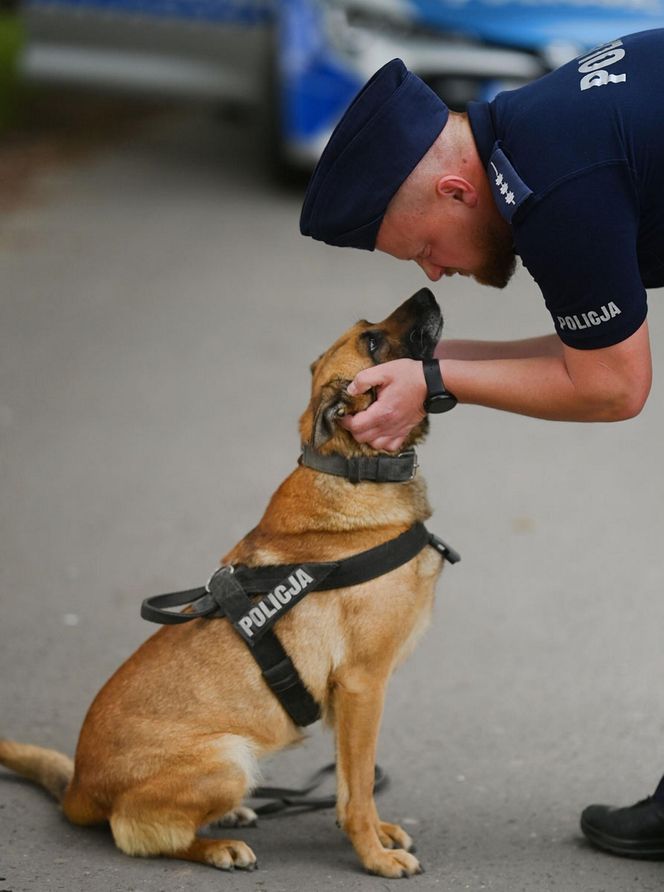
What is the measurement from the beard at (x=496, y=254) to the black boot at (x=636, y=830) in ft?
4.67

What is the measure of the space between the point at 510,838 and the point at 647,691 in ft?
3.41

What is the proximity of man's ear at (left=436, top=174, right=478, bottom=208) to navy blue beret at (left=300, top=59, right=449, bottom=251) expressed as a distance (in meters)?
0.08

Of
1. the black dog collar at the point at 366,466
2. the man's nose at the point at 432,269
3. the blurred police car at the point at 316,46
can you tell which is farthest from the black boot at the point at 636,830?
the blurred police car at the point at 316,46

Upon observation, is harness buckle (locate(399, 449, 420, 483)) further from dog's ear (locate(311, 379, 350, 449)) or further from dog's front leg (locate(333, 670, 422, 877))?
dog's front leg (locate(333, 670, 422, 877))

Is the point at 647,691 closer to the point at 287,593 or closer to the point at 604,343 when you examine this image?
the point at 287,593

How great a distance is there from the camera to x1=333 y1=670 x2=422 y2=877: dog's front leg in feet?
11.6

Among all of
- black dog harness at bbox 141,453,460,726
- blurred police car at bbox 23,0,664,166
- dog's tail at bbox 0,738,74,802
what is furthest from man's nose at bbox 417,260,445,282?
blurred police car at bbox 23,0,664,166

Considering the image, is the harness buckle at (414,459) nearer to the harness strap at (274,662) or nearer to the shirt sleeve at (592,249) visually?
the harness strap at (274,662)

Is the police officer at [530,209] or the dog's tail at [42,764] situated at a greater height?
the police officer at [530,209]

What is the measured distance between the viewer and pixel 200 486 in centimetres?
639

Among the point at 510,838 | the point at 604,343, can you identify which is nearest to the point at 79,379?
the point at 510,838

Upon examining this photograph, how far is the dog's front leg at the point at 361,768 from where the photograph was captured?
139 inches

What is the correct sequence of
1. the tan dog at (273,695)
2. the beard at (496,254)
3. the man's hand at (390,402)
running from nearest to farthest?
the beard at (496,254)
the man's hand at (390,402)
the tan dog at (273,695)

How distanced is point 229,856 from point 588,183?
194 cm
